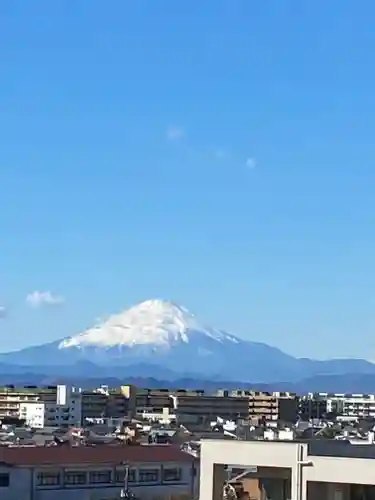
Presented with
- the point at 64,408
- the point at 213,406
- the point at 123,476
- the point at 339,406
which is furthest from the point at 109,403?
the point at 123,476

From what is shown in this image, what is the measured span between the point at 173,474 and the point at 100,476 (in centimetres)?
292

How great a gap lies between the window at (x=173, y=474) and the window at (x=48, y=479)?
4.30m

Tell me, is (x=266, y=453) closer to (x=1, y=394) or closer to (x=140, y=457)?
(x=140, y=457)

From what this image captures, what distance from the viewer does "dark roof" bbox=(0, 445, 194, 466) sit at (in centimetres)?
3225

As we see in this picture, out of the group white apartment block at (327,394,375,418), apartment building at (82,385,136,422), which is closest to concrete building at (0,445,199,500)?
apartment building at (82,385,136,422)

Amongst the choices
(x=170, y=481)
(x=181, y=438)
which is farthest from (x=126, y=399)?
(x=170, y=481)

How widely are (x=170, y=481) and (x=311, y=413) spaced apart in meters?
85.8

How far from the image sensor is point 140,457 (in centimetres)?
3509

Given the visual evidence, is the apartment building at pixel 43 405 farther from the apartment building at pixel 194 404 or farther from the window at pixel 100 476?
the window at pixel 100 476

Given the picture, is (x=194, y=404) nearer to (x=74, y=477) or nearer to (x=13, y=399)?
(x=13, y=399)

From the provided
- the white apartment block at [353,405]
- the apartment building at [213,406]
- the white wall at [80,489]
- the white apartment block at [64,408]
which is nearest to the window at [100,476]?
the white wall at [80,489]

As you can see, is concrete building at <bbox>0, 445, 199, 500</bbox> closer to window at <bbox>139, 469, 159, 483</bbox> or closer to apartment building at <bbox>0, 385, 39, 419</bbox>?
window at <bbox>139, 469, 159, 483</bbox>

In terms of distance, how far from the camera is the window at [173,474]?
1417 inches

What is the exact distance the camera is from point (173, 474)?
36.1 m
